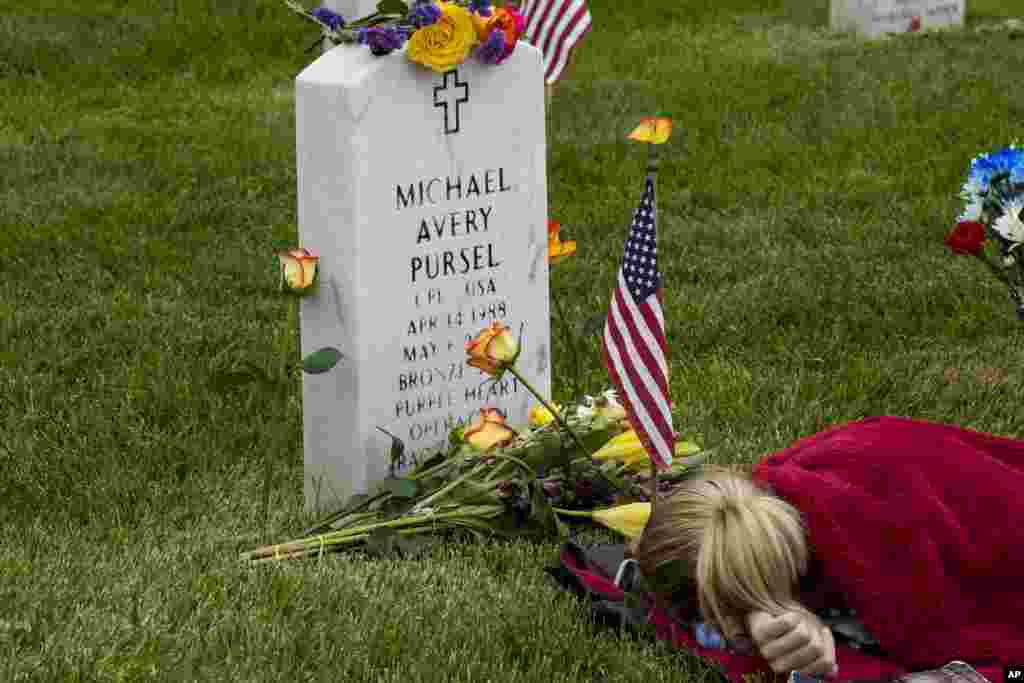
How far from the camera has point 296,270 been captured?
4.19 metres

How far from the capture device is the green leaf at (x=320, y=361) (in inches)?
163

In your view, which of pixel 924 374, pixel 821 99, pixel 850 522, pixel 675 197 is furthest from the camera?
pixel 821 99

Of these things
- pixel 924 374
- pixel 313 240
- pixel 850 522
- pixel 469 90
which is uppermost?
pixel 469 90

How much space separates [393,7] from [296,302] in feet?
6.24

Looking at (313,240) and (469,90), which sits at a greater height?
(469,90)

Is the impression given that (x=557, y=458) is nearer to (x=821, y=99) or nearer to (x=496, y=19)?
(x=496, y=19)

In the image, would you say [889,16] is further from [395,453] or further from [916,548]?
[916,548]

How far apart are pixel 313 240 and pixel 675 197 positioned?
11.4 feet

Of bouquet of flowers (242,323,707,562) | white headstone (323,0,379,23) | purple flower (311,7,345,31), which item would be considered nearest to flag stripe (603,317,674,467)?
bouquet of flowers (242,323,707,562)

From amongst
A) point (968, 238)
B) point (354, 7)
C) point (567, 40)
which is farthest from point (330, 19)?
point (567, 40)

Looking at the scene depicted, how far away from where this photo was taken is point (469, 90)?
4430 millimetres

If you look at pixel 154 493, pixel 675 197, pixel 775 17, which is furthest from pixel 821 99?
pixel 154 493

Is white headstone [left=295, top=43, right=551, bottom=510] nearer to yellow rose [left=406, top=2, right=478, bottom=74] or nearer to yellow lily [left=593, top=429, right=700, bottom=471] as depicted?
yellow rose [left=406, top=2, right=478, bottom=74]

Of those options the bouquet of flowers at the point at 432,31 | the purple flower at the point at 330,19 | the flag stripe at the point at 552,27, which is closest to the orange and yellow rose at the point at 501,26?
the bouquet of flowers at the point at 432,31
